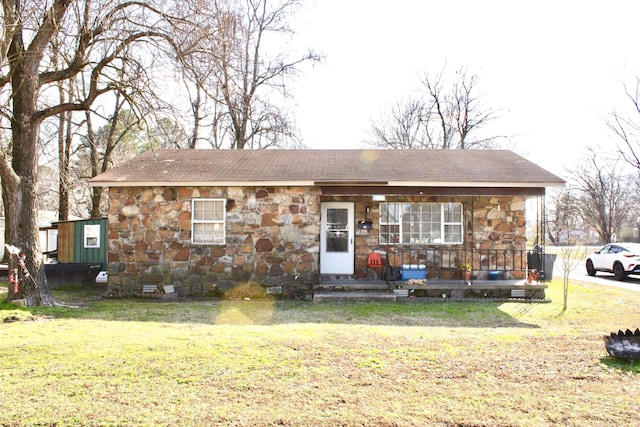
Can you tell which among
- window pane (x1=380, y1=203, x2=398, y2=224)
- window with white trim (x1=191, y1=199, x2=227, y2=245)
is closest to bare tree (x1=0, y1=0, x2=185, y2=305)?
window with white trim (x1=191, y1=199, x2=227, y2=245)

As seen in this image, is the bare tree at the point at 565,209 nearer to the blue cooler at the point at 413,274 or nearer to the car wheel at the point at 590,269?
the car wheel at the point at 590,269

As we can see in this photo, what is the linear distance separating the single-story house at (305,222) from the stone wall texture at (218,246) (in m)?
0.02

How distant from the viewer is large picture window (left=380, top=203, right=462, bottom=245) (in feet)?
→ 39.1

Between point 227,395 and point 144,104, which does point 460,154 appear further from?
point 227,395

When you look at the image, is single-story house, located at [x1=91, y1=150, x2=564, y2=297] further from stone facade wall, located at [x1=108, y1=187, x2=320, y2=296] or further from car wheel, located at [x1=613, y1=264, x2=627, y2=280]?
car wheel, located at [x1=613, y1=264, x2=627, y2=280]

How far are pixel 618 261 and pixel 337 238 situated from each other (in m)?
10.5

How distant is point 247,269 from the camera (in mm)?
11320

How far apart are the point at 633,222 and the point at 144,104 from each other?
153 feet

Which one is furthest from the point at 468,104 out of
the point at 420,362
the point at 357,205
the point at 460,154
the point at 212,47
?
the point at 420,362

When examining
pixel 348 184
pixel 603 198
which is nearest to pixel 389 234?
pixel 348 184

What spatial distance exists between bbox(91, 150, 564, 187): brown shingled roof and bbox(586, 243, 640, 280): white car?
5.83 metres

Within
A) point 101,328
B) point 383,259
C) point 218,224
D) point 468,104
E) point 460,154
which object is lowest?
point 101,328

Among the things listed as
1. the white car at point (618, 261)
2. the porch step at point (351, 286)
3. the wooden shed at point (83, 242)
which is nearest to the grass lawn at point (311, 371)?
the porch step at point (351, 286)

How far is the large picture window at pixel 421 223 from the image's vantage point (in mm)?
11930
